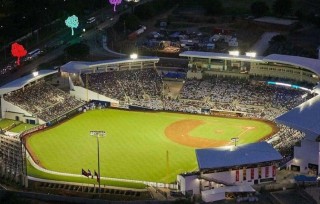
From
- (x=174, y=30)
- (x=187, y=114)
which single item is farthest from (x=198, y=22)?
(x=187, y=114)

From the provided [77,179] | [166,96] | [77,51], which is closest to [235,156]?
[77,179]

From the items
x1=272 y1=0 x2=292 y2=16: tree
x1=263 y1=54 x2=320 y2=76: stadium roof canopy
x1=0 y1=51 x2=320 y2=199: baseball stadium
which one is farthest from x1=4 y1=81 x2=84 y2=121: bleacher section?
x1=272 y1=0 x2=292 y2=16: tree

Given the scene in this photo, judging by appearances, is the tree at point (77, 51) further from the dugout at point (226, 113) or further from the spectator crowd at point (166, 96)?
the dugout at point (226, 113)

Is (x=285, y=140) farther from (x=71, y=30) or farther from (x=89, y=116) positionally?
(x=71, y=30)

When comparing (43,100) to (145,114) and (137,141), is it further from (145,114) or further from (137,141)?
(137,141)

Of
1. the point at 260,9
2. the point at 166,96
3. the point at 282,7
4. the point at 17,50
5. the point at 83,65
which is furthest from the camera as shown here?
the point at 260,9
